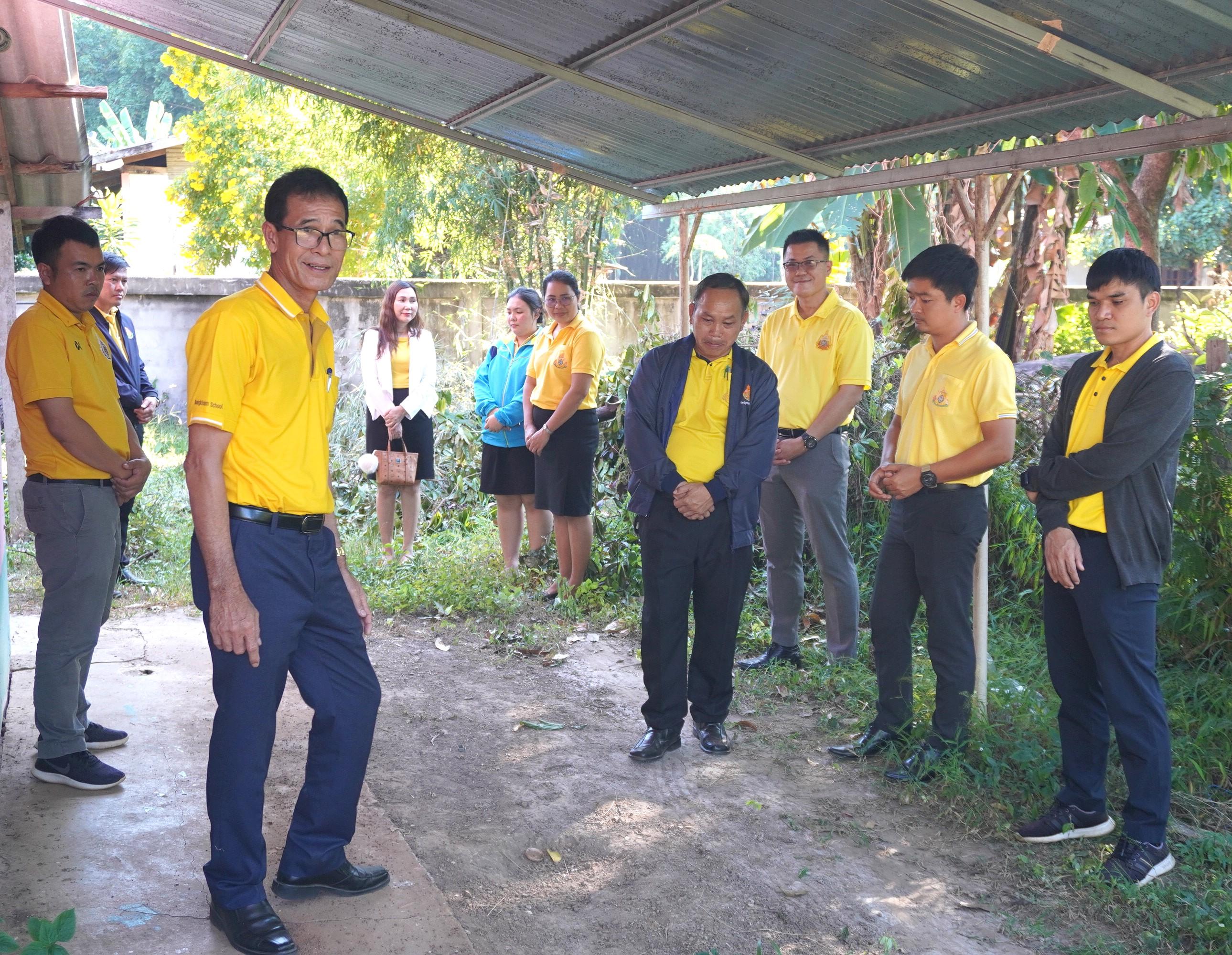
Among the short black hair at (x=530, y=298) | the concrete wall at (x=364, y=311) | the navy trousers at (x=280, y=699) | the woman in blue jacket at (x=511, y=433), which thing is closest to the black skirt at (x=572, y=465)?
the woman in blue jacket at (x=511, y=433)

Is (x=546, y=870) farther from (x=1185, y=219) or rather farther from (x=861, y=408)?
(x=1185, y=219)

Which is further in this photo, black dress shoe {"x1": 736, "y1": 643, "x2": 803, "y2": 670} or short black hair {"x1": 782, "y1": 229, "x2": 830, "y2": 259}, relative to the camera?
black dress shoe {"x1": 736, "y1": 643, "x2": 803, "y2": 670}

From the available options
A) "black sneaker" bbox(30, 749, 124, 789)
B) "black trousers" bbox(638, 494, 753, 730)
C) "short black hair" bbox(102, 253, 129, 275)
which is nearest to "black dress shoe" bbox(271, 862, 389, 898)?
"black sneaker" bbox(30, 749, 124, 789)

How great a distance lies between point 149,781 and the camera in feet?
13.8

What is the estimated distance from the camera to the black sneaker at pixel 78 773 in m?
4.09

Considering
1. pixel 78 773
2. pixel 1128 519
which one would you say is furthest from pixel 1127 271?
pixel 78 773

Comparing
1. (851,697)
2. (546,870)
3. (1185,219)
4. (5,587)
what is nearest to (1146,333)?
(851,697)

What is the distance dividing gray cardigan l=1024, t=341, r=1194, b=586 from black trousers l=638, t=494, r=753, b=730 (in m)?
1.44

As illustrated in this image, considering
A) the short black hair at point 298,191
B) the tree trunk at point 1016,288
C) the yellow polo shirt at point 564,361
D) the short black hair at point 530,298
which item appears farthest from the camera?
the tree trunk at point 1016,288

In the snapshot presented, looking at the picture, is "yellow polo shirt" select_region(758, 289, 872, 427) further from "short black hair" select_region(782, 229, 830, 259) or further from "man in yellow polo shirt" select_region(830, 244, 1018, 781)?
"man in yellow polo shirt" select_region(830, 244, 1018, 781)

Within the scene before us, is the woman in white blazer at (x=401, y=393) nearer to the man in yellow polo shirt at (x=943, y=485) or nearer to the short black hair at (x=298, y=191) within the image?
the man in yellow polo shirt at (x=943, y=485)

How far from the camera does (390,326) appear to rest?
805 cm

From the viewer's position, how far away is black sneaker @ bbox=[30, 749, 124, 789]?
4086 mm

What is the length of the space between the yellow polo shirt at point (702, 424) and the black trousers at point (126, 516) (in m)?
2.28
